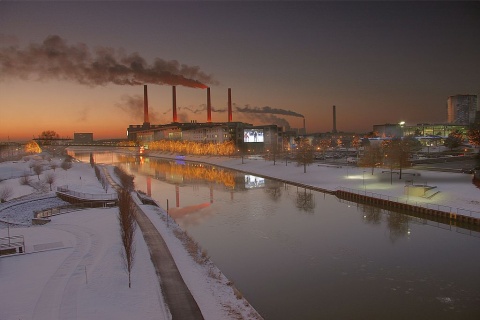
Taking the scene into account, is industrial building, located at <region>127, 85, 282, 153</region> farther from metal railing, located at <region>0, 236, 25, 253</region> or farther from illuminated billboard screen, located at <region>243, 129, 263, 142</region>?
metal railing, located at <region>0, 236, 25, 253</region>

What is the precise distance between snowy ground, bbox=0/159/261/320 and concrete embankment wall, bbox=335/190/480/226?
1576 centimetres

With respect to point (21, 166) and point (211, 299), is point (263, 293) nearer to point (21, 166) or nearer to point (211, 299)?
point (211, 299)

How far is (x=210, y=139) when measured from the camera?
104 m

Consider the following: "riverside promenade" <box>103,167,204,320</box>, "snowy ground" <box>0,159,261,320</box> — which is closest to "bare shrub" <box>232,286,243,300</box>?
"snowy ground" <box>0,159,261,320</box>

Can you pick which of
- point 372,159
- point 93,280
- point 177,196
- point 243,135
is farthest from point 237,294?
point 243,135

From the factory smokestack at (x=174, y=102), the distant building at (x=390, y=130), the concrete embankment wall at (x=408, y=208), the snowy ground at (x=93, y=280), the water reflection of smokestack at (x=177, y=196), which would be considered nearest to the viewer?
the snowy ground at (x=93, y=280)

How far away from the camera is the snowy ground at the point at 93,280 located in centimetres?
1074

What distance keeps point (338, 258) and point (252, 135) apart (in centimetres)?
8204

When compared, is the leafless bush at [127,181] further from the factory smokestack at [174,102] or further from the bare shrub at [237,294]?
the factory smokestack at [174,102]

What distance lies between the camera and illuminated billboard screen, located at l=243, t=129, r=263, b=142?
9675 cm

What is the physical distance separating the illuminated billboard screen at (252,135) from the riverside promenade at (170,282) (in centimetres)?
7846

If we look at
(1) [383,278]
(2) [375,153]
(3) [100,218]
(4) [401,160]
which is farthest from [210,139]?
(1) [383,278]

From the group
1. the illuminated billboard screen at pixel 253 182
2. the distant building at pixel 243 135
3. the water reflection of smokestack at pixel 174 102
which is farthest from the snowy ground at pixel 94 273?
the water reflection of smokestack at pixel 174 102

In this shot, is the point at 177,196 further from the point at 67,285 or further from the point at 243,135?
the point at 243,135
